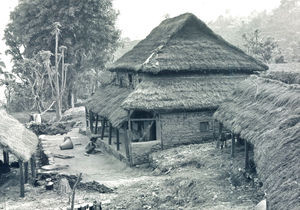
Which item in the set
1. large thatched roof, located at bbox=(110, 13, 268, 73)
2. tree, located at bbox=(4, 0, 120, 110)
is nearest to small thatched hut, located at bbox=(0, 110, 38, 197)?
large thatched roof, located at bbox=(110, 13, 268, 73)

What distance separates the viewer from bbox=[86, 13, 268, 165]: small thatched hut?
20.8 metres

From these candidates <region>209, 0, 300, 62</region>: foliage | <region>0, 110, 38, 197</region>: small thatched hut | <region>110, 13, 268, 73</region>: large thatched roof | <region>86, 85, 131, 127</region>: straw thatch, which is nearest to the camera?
<region>0, 110, 38, 197</region>: small thatched hut

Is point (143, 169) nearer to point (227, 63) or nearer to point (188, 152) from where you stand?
point (188, 152)

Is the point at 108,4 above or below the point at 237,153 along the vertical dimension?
above

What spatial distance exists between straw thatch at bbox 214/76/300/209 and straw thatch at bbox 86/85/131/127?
5.43m

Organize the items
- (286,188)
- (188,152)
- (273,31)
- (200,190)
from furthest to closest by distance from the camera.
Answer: (273,31), (188,152), (200,190), (286,188)

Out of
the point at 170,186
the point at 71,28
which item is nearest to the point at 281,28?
the point at 71,28

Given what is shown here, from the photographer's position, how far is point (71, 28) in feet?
126

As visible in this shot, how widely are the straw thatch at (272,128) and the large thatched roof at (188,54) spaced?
3.66 metres

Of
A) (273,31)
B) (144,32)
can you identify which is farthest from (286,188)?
(144,32)

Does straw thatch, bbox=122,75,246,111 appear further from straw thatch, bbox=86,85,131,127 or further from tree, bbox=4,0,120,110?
tree, bbox=4,0,120,110

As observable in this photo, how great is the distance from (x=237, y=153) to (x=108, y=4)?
27.4 metres

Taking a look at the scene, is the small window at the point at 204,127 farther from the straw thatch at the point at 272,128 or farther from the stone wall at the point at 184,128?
the straw thatch at the point at 272,128

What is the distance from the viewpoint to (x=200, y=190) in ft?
46.1
